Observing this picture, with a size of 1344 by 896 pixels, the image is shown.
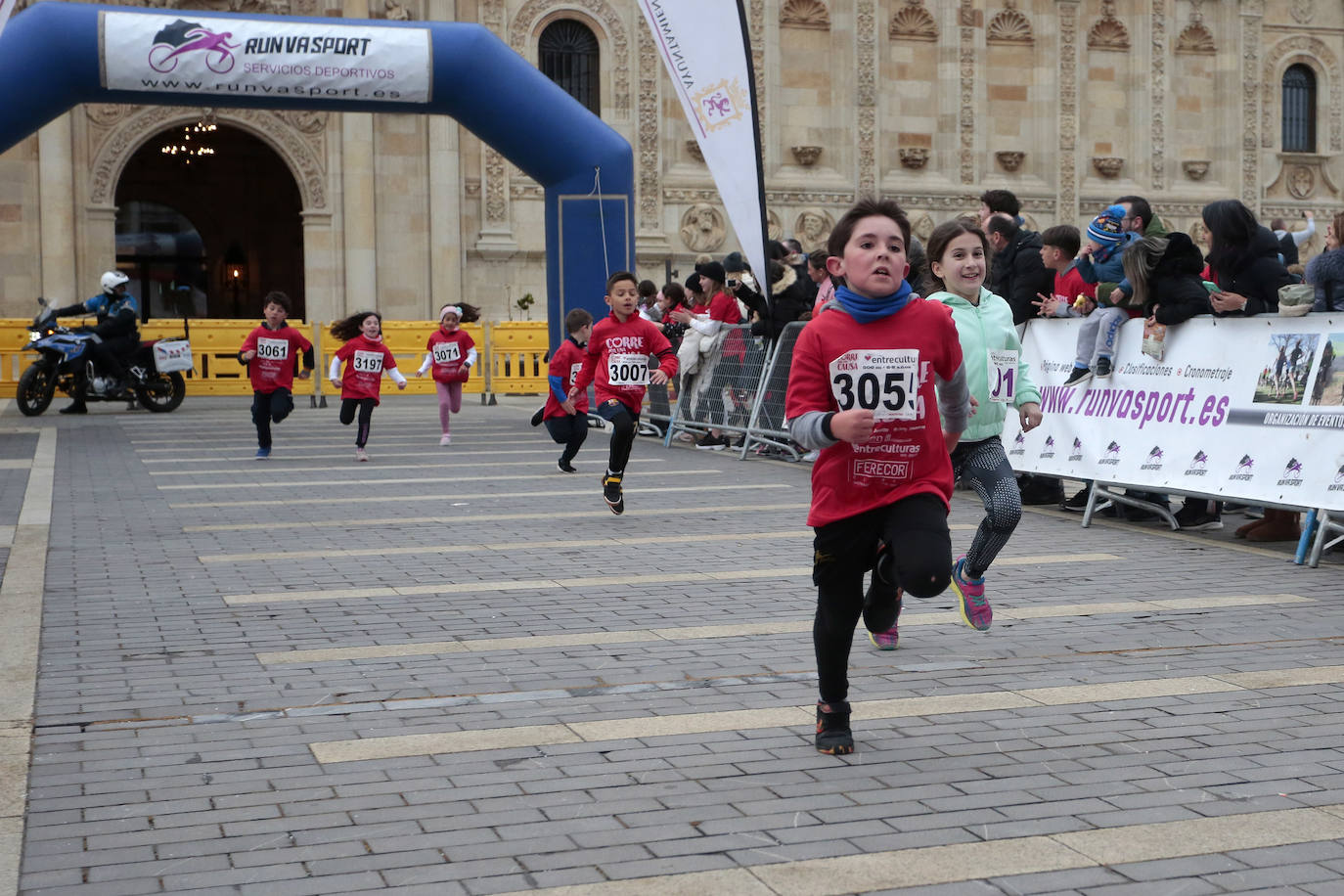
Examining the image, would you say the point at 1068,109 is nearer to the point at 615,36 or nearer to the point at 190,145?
the point at 615,36

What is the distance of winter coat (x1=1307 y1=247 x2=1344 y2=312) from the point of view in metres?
10.0

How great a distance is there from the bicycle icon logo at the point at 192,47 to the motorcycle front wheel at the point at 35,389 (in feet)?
17.9

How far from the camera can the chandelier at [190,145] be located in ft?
114

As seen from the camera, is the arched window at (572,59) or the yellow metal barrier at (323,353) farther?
the arched window at (572,59)

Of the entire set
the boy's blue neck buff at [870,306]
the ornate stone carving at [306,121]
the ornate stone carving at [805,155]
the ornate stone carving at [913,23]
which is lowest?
the boy's blue neck buff at [870,306]

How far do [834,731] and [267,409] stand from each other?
477 inches

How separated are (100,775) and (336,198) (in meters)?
28.2

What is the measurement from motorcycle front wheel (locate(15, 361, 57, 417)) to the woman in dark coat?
17.1 meters

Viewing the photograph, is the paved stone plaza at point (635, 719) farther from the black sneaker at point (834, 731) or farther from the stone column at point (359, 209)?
the stone column at point (359, 209)

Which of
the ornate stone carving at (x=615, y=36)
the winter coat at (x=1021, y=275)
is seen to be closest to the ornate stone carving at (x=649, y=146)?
the ornate stone carving at (x=615, y=36)

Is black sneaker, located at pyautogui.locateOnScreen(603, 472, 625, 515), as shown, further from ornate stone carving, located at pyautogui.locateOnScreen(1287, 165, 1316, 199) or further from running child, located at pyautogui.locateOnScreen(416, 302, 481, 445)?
ornate stone carving, located at pyautogui.locateOnScreen(1287, 165, 1316, 199)

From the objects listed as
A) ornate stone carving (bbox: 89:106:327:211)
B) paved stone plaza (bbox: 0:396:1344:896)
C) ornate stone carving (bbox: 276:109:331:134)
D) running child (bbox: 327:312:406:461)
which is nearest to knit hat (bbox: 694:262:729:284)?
running child (bbox: 327:312:406:461)

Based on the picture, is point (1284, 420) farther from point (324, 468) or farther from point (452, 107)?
point (452, 107)

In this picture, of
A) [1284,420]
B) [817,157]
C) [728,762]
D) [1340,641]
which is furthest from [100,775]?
[817,157]
